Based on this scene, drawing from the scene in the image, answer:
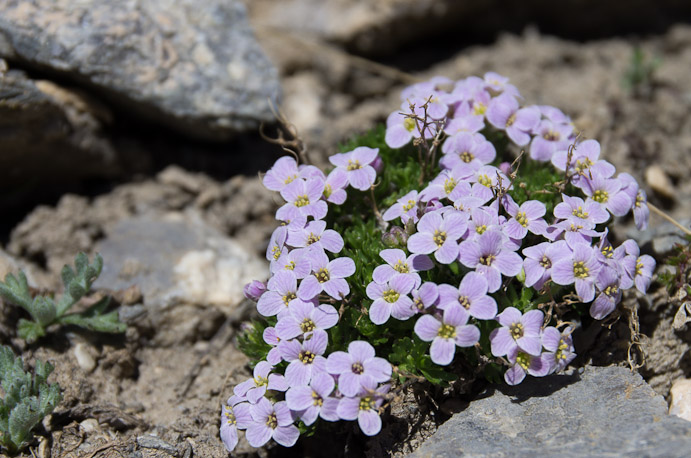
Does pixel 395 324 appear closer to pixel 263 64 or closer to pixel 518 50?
pixel 263 64

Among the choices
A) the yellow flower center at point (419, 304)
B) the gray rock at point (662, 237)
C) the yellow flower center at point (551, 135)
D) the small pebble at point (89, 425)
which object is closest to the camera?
the yellow flower center at point (419, 304)

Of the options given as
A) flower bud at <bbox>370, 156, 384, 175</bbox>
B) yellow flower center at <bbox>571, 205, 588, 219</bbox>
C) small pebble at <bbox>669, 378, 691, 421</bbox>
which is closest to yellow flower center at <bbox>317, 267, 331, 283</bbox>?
flower bud at <bbox>370, 156, 384, 175</bbox>

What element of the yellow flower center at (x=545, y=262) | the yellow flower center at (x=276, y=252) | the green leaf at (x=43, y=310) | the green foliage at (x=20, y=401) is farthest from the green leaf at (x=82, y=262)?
the yellow flower center at (x=545, y=262)

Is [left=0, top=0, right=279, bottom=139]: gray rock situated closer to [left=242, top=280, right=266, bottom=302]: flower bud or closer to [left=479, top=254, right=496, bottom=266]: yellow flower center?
[left=242, top=280, right=266, bottom=302]: flower bud

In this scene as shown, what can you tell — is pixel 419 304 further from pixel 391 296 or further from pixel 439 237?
pixel 439 237

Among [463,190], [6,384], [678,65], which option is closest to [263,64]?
[463,190]

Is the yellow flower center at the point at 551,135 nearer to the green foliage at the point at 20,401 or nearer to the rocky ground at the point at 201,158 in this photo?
the rocky ground at the point at 201,158

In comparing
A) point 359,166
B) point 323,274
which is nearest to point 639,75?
point 359,166
